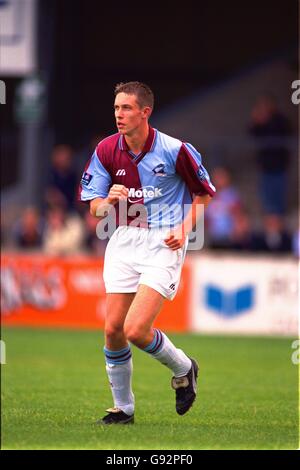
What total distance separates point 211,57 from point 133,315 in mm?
18447

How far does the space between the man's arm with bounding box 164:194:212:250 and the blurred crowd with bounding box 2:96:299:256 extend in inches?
347

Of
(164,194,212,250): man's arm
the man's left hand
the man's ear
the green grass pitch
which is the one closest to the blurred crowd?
the green grass pitch

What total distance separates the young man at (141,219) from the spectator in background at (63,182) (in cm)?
1039

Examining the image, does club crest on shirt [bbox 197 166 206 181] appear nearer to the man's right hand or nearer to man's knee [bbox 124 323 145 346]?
the man's right hand

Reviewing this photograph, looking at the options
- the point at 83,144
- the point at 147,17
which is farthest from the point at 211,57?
the point at 83,144

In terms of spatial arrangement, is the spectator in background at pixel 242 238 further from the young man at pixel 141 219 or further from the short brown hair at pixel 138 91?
the short brown hair at pixel 138 91

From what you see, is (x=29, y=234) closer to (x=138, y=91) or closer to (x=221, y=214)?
(x=221, y=214)

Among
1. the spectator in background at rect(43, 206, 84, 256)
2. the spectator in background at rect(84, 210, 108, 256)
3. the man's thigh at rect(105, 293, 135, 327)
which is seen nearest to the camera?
the man's thigh at rect(105, 293, 135, 327)

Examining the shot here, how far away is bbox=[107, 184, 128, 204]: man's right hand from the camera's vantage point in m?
7.34

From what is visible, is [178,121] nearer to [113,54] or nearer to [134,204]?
[113,54]

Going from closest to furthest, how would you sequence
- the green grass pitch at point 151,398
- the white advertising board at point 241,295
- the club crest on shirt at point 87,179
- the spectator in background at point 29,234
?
the green grass pitch at point 151,398
the club crest on shirt at point 87,179
the white advertising board at point 241,295
the spectator in background at point 29,234

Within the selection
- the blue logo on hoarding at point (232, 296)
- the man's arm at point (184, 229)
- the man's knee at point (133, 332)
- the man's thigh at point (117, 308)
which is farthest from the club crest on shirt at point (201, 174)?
the blue logo on hoarding at point (232, 296)

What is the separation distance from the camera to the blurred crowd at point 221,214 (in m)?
17.0
